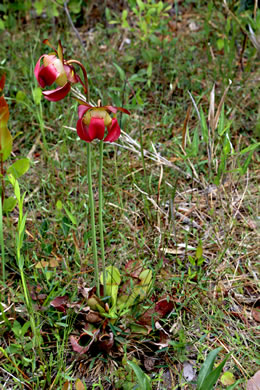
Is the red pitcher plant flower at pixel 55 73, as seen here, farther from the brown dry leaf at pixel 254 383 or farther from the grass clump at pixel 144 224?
the brown dry leaf at pixel 254 383

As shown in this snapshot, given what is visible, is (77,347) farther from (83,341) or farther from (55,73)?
(55,73)

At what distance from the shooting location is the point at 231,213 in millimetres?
1894

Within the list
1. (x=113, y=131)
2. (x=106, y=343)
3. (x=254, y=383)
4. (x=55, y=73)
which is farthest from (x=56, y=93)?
(x=254, y=383)

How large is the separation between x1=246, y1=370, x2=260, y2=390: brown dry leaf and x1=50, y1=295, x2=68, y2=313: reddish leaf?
65cm

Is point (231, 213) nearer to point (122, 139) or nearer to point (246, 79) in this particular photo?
point (122, 139)

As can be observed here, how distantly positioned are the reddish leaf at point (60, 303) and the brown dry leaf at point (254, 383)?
65 cm

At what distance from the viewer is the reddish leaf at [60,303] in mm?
1552

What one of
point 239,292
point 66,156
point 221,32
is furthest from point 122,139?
point 221,32

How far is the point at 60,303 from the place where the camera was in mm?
1570

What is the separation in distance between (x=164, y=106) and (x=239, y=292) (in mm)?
1149

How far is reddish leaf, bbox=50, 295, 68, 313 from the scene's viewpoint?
1.55m

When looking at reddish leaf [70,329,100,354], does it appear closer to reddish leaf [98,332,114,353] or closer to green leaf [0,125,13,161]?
reddish leaf [98,332,114,353]

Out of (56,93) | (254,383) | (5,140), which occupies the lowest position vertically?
(254,383)

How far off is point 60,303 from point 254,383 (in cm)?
69
